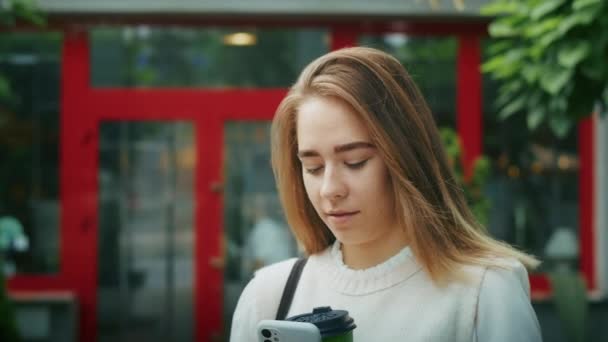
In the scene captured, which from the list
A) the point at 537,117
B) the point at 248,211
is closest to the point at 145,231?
the point at 248,211

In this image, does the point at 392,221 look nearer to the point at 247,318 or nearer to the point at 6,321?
the point at 247,318

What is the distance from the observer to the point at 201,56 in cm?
795

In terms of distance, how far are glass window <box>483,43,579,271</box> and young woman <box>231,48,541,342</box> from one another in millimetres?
6203

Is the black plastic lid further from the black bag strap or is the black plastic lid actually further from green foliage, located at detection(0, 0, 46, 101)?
green foliage, located at detection(0, 0, 46, 101)

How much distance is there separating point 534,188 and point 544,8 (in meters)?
4.40

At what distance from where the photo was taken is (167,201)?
8.02 metres

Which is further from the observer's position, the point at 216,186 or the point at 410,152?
the point at 216,186

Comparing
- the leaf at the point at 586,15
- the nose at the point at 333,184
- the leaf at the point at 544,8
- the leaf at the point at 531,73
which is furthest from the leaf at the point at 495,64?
the nose at the point at 333,184

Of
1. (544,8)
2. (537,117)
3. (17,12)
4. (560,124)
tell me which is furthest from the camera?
(17,12)

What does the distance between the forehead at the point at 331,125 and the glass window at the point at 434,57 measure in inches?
242

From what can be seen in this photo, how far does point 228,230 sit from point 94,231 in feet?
4.13

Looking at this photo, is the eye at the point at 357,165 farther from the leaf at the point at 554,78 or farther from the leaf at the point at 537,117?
the leaf at the point at 537,117

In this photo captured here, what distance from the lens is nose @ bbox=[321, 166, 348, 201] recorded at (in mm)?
1910

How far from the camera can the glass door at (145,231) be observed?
7.96 metres
